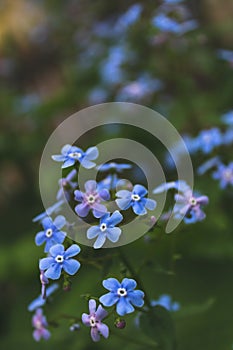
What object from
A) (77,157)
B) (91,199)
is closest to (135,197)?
(91,199)

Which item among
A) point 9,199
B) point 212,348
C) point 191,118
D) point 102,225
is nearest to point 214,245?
point 212,348

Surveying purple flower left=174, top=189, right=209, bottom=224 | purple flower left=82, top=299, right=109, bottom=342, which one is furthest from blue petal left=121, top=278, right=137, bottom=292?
purple flower left=174, top=189, right=209, bottom=224

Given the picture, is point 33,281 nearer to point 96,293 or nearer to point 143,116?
point 96,293

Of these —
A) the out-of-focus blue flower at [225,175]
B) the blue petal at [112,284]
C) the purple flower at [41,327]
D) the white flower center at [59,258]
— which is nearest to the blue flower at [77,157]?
the white flower center at [59,258]

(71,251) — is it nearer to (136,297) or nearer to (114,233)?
(114,233)

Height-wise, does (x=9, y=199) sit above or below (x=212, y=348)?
above

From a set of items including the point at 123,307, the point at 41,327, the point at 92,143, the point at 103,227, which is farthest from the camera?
the point at 92,143
